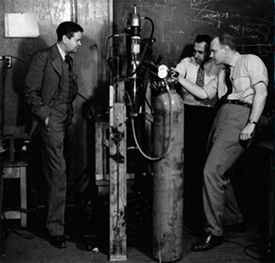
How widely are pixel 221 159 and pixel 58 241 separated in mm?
1571

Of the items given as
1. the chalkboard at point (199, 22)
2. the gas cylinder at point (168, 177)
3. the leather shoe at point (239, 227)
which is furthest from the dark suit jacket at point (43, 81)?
the leather shoe at point (239, 227)

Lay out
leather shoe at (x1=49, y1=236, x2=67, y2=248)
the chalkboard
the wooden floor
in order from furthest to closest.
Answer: the chalkboard
leather shoe at (x1=49, y1=236, x2=67, y2=248)
the wooden floor

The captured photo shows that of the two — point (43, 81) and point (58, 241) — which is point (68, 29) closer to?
point (43, 81)

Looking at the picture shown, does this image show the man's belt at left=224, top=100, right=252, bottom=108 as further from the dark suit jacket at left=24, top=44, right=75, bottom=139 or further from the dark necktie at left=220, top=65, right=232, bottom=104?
the dark suit jacket at left=24, top=44, right=75, bottom=139

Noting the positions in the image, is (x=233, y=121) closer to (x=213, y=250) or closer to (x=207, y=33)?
(x=213, y=250)

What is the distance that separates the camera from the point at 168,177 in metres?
3.59

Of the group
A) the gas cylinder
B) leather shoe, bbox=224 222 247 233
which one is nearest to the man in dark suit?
the gas cylinder

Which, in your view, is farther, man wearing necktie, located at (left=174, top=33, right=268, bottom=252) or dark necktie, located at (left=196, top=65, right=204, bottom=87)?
dark necktie, located at (left=196, top=65, right=204, bottom=87)

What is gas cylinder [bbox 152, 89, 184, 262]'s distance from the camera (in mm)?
3553

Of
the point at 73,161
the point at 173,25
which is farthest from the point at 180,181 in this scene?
the point at 173,25

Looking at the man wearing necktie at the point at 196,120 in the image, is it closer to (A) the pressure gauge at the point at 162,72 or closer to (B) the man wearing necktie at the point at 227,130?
(B) the man wearing necktie at the point at 227,130

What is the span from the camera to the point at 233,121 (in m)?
3.88

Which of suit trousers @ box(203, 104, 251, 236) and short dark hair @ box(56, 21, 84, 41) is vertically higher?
short dark hair @ box(56, 21, 84, 41)

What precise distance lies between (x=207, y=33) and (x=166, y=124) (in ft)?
6.66
